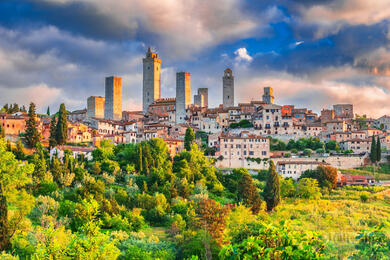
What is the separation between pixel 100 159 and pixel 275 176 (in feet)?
66.6

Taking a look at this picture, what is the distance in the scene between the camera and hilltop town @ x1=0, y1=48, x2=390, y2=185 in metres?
55.2

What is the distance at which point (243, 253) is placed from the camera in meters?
9.29

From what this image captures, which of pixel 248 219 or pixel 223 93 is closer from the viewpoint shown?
pixel 248 219

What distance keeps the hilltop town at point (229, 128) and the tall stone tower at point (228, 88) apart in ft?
0.72

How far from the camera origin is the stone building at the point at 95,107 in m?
85.6

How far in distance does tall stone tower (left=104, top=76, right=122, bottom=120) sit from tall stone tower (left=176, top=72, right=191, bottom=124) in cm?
1365

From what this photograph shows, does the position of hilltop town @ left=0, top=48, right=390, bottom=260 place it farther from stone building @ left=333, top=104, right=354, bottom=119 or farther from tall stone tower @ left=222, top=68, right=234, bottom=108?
tall stone tower @ left=222, top=68, right=234, bottom=108

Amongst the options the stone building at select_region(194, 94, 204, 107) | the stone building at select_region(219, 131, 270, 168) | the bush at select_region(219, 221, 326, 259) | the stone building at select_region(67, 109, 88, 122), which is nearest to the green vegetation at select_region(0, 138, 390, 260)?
the bush at select_region(219, 221, 326, 259)

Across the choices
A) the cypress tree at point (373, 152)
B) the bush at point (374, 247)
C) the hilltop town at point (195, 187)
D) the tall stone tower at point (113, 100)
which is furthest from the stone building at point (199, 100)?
the bush at point (374, 247)

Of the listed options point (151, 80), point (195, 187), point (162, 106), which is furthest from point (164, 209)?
point (151, 80)

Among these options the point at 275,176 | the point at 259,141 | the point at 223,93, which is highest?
the point at 223,93

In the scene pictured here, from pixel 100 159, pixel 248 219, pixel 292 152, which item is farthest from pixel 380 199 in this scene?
pixel 100 159

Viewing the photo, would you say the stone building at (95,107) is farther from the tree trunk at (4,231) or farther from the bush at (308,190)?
the tree trunk at (4,231)

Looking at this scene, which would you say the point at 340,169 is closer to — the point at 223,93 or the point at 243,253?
the point at 223,93
